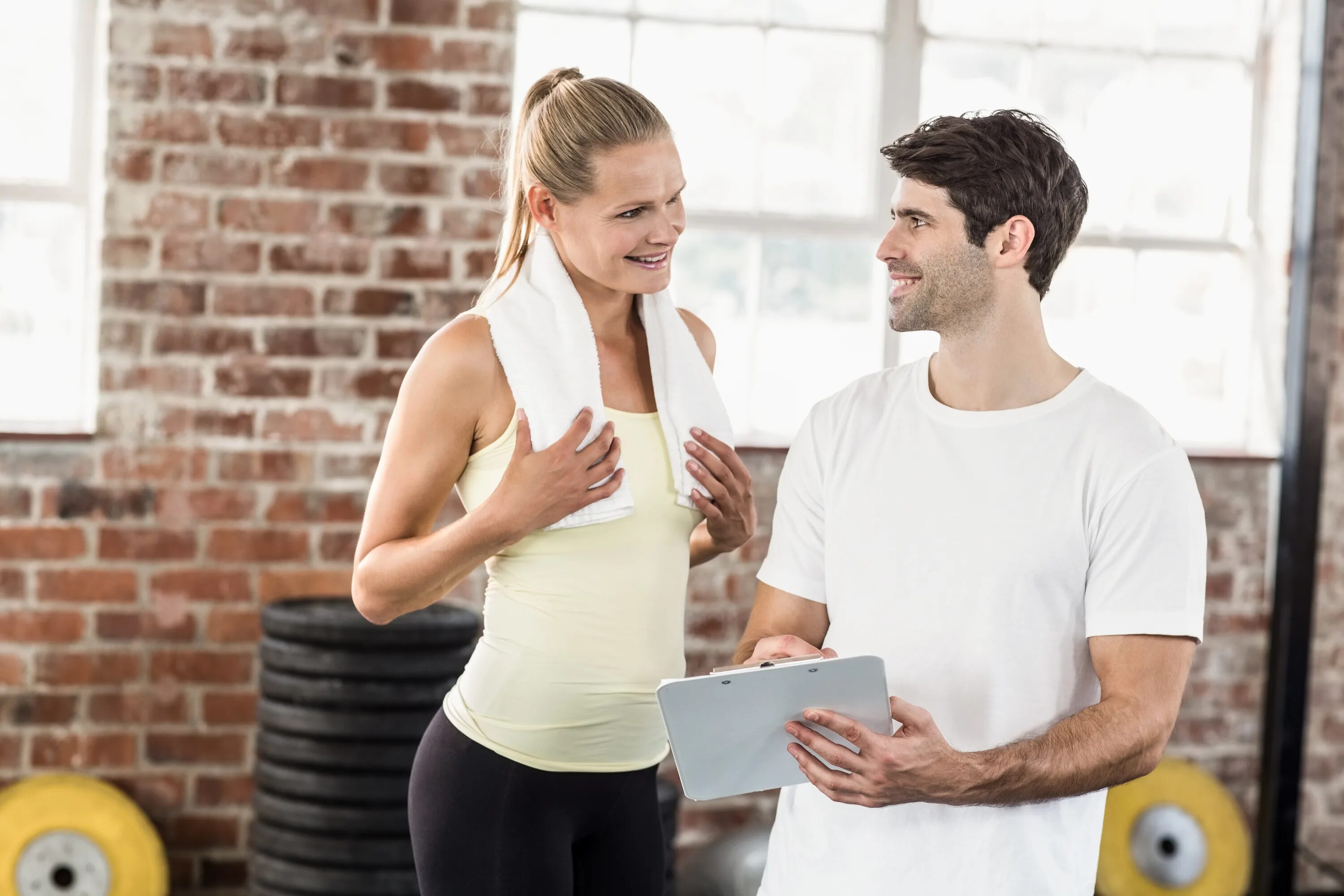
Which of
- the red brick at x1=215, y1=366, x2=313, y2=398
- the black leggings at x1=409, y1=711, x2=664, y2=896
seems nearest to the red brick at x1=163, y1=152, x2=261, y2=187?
the red brick at x1=215, y1=366, x2=313, y2=398

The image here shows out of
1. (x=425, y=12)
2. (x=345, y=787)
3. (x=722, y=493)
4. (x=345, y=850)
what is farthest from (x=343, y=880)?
(x=425, y=12)

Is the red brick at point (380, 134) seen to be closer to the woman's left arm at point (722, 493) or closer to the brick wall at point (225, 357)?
the brick wall at point (225, 357)

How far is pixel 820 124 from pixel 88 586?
234cm

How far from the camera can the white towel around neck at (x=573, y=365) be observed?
1.63 m

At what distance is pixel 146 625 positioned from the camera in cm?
328

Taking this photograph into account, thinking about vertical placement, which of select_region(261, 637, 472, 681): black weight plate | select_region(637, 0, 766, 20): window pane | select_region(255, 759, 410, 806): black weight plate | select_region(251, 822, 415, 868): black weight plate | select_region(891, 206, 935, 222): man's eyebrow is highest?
select_region(637, 0, 766, 20): window pane

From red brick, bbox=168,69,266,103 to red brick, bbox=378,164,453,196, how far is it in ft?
1.16

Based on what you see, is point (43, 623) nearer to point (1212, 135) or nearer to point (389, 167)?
point (389, 167)

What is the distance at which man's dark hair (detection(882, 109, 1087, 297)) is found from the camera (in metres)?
1.50

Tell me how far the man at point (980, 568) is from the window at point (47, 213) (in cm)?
242

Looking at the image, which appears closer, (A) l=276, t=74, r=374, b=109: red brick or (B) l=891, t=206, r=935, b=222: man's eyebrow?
(B) l=891, t=206, r=935, b=222: man's eyebrow

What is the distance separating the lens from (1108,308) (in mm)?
3906

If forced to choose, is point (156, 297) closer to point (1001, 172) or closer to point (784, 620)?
point (784, 620)

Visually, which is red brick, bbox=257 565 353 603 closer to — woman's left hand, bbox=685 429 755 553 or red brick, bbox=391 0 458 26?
red brick, bbox=391 0 458 26
